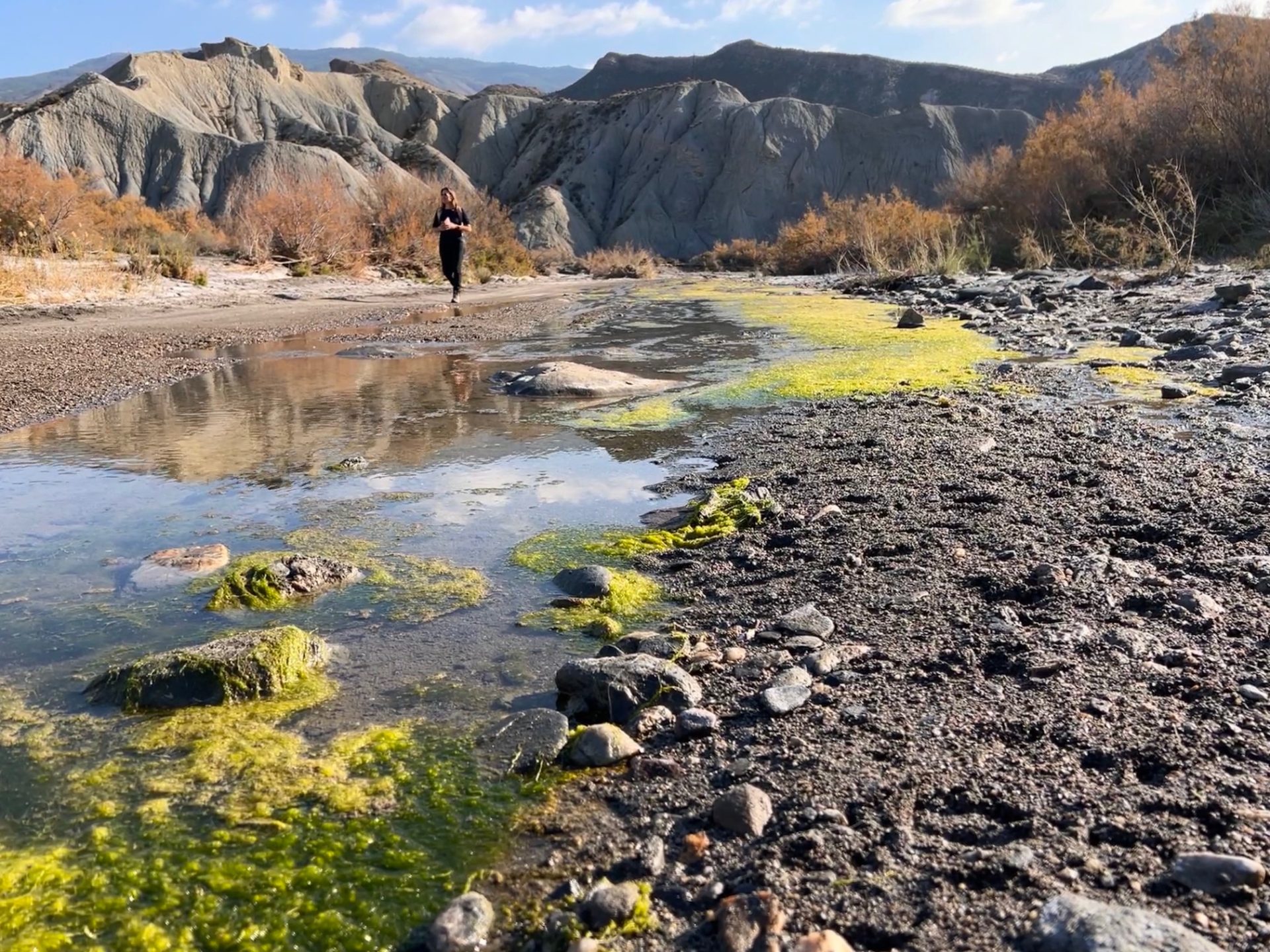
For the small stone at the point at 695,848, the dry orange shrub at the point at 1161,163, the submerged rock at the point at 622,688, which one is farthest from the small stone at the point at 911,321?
the small stone at the point at 695,848

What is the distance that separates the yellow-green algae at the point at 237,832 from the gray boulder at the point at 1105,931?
90 cm

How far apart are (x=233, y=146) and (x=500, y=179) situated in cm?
2251

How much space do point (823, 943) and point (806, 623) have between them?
1.21 m

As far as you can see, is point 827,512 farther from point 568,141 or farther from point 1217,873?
point 568,141

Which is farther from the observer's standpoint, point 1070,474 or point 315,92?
point 315,92

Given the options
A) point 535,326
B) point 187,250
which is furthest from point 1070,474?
point 187,250

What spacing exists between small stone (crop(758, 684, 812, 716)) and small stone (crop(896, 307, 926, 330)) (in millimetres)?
8318

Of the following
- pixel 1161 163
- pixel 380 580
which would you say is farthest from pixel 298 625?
pixel 1161 163

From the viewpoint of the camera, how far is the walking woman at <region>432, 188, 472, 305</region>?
42.9 ft

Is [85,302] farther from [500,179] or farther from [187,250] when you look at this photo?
[500,179]

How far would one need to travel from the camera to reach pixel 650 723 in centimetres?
205

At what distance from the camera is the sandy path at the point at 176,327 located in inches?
267

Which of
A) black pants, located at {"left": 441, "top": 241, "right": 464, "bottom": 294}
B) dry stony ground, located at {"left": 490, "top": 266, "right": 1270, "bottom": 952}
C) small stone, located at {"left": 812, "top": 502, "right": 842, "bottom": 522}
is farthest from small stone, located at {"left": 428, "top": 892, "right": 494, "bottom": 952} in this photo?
black pants, located at {"left": 441, "top": 241, "right": 464, "bottom": 294}

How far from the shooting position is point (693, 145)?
2489 inches
